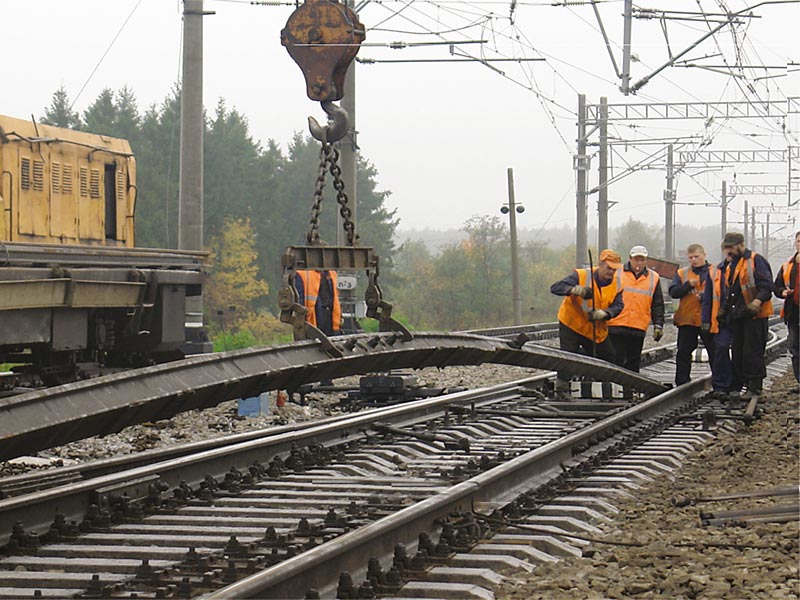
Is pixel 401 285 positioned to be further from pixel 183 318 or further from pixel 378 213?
pixel 183 318

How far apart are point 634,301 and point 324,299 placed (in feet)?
12.0

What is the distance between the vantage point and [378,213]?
75062 mm

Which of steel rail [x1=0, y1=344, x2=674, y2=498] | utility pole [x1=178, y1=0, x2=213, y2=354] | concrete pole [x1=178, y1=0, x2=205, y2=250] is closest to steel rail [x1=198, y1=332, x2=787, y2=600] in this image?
steel rail [x1=0, y1=344, x2=674, y2=498]

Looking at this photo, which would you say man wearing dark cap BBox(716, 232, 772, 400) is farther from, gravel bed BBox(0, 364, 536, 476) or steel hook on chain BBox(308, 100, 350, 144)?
steel hook on chain BBox(308, 100, 350, 144)

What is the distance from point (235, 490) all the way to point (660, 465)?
294 centimetres

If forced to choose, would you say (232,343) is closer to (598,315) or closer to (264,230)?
(598,315)

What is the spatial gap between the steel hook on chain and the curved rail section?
3.62 feet

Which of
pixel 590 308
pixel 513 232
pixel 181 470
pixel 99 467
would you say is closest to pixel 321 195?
pixel 181 470

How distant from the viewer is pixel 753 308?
1189 centimetres

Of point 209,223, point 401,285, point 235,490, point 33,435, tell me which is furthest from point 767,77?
point 401,285

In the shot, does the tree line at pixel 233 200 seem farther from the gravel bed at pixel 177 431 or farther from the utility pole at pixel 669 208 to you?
the gravel bed at pixel 177 431

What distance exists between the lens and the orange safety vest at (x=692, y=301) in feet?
42.7

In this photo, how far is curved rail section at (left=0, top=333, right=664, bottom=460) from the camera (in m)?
4.72

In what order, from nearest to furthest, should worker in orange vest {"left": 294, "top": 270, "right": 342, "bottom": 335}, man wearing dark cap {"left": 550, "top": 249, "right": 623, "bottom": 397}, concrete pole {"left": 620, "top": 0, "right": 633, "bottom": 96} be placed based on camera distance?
man wearing dark cap {"left": 550, "top": 249, "right": 623, "bottom": 397} → worker in orange vest {"left": 294, "top": 270, "right": 342, "bottom": 335} → concrete pole {"left": 620, "top": 0, "right": 633, "bottom": 96}
